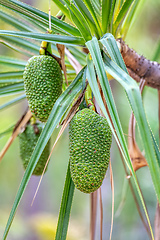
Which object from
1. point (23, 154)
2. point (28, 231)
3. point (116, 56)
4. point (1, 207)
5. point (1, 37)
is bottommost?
point (1, 207)

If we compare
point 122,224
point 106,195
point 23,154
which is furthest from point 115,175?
point 23,154

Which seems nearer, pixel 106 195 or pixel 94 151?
pixel 94 151

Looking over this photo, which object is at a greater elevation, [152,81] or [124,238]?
[152,81]

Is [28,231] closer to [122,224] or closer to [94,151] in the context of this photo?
[122,224]

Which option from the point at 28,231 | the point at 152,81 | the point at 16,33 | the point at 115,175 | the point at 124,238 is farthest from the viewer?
the point at 115,175

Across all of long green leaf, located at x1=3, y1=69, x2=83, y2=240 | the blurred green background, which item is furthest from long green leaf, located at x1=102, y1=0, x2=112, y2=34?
the blurred green background

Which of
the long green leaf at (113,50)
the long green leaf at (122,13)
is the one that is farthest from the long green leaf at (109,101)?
the long green leaf at (122,13)

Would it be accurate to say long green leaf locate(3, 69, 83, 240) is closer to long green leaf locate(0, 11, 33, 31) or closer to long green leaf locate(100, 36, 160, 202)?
long green leaf locate(100, 36, 160, 202)
